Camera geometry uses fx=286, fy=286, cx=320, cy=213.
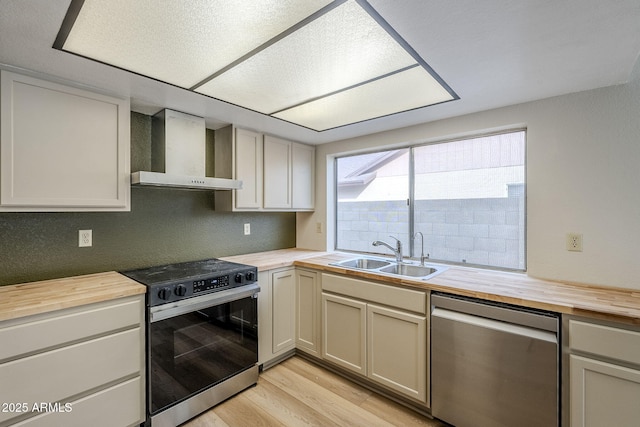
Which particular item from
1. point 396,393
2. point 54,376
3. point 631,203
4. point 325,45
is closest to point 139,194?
point 54,376

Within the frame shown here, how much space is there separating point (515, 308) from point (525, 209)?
3.11 feet

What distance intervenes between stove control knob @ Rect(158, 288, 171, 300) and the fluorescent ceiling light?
1.28 m

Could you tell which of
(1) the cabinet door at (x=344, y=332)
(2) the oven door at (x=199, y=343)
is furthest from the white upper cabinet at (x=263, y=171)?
(1) the cabinet door at (x=344, y=332)

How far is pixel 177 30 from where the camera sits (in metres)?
1.25

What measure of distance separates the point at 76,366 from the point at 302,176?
2427 millimetres

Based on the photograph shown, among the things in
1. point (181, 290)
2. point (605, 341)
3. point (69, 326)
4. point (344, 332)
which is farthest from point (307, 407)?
point (605, 341)

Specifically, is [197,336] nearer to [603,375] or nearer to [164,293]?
[164,293]

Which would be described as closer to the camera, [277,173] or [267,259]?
[267,259]

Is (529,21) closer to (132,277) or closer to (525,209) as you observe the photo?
(525,209)

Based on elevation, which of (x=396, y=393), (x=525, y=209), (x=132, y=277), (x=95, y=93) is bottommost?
(x=396, y=393)

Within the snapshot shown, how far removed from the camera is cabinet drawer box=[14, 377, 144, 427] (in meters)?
1.43

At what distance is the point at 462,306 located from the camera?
1.76 metres

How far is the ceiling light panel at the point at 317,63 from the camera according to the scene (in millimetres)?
1229

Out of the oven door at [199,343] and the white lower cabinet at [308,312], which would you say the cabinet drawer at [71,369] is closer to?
the oven door at [199,343]
